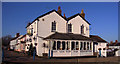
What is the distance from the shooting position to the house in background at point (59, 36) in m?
23.9

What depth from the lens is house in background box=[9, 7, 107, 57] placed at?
23.9 meters

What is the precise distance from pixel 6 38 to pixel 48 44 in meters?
90.2

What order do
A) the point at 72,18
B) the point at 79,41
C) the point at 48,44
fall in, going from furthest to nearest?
the point at 72,18 < the point at 79,41 < the point at 48,44

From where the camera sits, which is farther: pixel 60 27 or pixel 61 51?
pixel 60 27

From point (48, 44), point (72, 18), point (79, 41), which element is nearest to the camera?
point (48, 44)

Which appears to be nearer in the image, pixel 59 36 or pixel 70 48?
pixel 59 36

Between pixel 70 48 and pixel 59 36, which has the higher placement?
pixel 59 36

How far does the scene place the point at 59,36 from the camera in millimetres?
24375

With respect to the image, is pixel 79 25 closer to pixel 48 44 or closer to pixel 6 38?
pixel 48 44

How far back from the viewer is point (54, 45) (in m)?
24.4

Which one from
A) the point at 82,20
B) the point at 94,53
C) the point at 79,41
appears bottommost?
the point at 94,53

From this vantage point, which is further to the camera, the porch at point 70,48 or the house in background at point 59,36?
the house in background at point 59,36

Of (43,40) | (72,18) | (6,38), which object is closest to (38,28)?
(43,40)

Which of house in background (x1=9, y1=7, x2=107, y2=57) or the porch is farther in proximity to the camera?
house in background (x1=9, y1=7, x2=107, y2=57)
